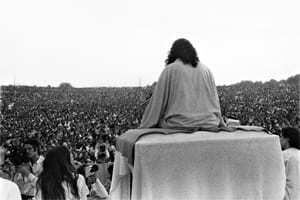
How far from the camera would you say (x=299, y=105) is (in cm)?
1121

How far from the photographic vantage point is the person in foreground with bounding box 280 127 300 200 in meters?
2.40

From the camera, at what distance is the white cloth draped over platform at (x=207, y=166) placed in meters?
1.93

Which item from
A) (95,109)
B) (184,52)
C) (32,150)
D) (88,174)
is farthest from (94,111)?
(184,52)

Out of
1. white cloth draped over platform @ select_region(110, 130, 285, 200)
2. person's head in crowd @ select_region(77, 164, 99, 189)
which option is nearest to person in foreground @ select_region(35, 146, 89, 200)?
white cloth draped over platform @ select_region(110, 130, 285, 200)

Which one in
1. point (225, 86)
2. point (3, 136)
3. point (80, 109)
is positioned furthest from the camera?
point (225, 86)

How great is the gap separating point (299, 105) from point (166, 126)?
32.7ft

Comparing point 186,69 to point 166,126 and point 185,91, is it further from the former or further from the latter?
point 166,126

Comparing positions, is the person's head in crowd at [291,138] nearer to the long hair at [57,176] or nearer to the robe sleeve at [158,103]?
the robe sleeve at [158,103]

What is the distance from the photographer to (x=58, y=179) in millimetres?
1883

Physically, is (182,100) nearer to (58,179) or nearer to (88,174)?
(58,179)

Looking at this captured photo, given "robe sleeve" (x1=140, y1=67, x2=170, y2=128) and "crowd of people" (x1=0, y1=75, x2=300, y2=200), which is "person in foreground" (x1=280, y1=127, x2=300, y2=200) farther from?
"crowd of people" (x1=0, y1=75, x2=300, y2=200)

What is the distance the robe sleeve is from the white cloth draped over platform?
1.01ft

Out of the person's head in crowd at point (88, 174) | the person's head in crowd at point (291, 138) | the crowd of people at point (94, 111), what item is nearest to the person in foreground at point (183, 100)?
the person's head in crowd at point (291, 138)

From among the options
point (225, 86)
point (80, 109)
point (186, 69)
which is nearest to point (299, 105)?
point (225, 86)
